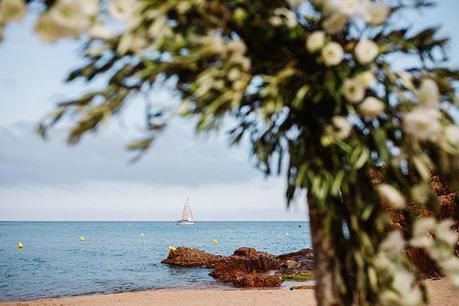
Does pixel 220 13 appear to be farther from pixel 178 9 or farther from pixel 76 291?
pixel 76 291

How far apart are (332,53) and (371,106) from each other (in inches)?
11.0

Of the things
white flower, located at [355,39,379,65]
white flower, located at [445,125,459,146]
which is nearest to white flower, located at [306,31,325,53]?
white flower, located at [355,39,379,65]

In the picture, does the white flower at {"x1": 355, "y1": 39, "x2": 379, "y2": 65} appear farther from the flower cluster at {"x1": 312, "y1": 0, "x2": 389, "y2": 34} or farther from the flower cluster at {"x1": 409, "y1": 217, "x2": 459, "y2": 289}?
the flower cluster at {"x1": 409, "y1": 217, "x2": 459, "y2": 289}

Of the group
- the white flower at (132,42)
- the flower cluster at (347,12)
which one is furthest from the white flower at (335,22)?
the white flower at (132,42)

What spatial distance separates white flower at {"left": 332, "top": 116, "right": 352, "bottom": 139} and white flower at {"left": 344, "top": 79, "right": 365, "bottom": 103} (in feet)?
0.32

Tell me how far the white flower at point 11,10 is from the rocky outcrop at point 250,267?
51.2 feet

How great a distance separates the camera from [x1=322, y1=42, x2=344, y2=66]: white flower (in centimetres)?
163

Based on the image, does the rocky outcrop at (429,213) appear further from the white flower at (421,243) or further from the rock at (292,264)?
the rock at (292,264)

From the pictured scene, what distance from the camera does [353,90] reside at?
164 cm

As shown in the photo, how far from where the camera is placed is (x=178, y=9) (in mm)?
1562

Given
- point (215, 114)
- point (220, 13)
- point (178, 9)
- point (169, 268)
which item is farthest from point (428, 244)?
point (169, 268)

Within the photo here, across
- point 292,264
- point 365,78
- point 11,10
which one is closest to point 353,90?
point 365,78

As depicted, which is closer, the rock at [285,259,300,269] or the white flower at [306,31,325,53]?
the white flower at [306,31,325,53]

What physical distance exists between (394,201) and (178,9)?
3.89 ft
